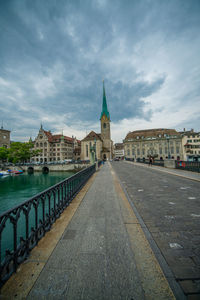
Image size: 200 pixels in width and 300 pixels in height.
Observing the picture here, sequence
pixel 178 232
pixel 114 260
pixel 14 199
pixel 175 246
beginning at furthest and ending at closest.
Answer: pixel 14 199 → pixel 178 232 → pixel 175 246 → pixel 114 260

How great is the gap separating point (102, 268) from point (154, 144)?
61498 mm

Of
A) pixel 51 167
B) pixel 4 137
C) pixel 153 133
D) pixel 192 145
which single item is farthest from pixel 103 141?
pixel 4 137

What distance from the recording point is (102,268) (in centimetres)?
190

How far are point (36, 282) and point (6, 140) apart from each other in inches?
3076

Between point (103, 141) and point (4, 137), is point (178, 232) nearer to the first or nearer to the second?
A: point (103, 141)

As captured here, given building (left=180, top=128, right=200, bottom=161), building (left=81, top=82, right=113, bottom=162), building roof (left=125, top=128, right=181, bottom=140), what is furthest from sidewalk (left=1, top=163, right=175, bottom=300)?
building (left=180, top=128, right=200, bottom=161)

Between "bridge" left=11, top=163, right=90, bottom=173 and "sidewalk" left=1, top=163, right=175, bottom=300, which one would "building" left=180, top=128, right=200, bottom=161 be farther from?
"sidewalk" left=1, top=163, right=175, bottom=300

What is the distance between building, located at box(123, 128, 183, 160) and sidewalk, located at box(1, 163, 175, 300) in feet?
184

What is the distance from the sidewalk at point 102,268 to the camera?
5.06ft

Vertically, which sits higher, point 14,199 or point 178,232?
point 178,232

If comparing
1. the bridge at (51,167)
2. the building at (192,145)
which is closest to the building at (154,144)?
the building at (192,145)

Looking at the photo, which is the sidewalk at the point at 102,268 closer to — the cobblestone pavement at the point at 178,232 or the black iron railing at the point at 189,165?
the cobblestone pavement at the point at 178,232

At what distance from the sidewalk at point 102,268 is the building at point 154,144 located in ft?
184

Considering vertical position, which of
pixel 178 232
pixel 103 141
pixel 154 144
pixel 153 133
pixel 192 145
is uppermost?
pixel 153 133
